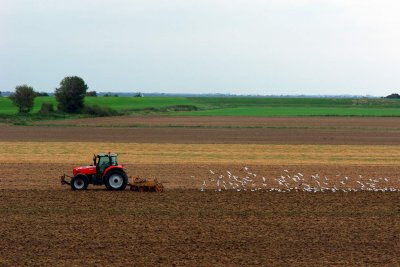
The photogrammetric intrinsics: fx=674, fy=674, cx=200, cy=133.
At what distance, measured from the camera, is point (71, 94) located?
96.9 meters

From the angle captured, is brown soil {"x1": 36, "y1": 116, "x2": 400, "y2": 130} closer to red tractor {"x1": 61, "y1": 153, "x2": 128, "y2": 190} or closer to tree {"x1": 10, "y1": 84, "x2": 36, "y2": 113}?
tree {"x1": 10, "y1": 84, "x2": 36, "y2": 113}

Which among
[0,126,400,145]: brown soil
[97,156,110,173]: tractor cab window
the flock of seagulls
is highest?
[97,156,110,173]: tractor cab window

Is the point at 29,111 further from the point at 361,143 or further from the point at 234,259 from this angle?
the point at 234,259

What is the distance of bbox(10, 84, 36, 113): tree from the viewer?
307 feet

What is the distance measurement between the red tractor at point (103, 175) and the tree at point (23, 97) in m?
71.5

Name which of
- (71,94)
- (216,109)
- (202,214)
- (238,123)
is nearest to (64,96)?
(71,94)

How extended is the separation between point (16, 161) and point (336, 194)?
1794cm

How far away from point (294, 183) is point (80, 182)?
8.91 m

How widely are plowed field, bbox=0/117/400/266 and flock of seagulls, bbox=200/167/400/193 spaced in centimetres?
12

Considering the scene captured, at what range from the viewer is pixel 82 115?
94.8m

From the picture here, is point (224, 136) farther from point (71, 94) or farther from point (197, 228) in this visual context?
point (71, 94)

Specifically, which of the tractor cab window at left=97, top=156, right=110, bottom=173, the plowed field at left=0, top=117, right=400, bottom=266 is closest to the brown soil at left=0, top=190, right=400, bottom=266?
the plowed field at left=0, top=117, right=400, bottom=266

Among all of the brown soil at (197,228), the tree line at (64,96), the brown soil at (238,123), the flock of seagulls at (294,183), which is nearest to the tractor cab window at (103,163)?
the brown soil at (197,228)

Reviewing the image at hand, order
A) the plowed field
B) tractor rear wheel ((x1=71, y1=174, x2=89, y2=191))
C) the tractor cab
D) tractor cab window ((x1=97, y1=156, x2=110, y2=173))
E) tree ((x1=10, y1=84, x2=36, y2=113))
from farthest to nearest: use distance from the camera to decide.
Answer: tree ((x1=10, y1=84, x2=36, y2=113)), tractor rear wheel ((x1=71, y1=174, x2=89, y2=191)), tractor cab window ((x1=97, y1=156, x2=110, y2=173)), the tractor cab, the plowed field
